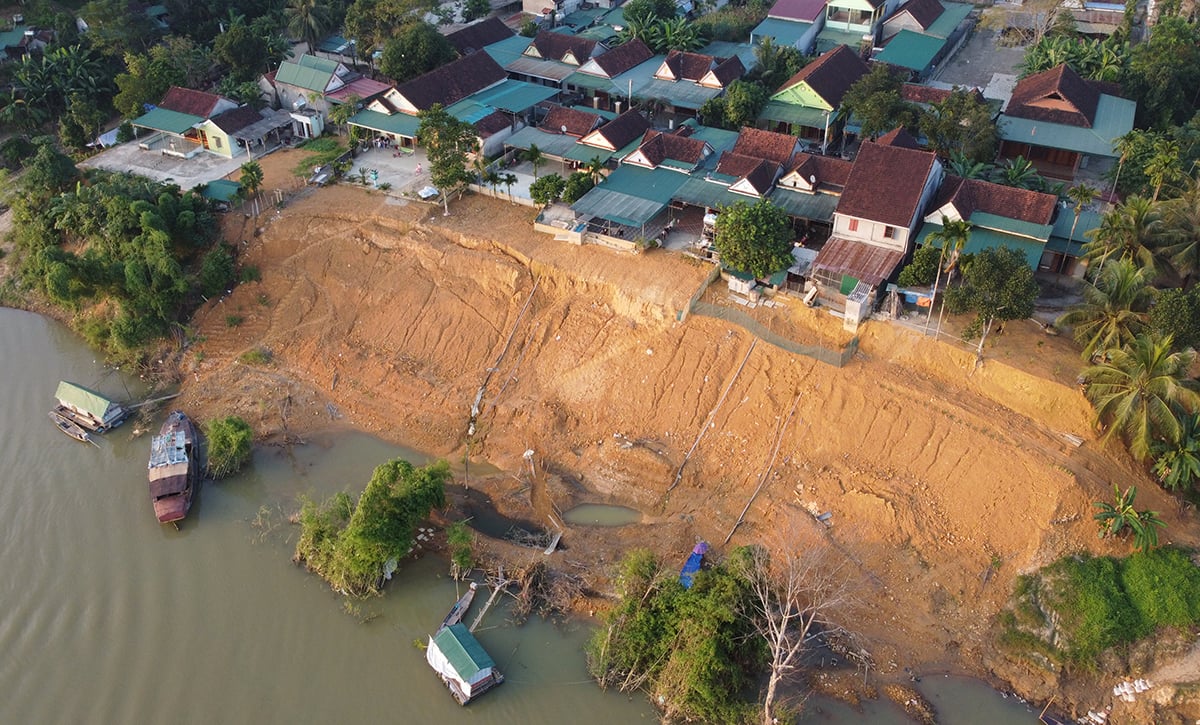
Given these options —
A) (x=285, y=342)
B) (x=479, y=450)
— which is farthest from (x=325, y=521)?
(x=285, y=342)

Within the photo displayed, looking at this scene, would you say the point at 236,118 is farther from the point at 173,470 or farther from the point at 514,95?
the point at 173,470

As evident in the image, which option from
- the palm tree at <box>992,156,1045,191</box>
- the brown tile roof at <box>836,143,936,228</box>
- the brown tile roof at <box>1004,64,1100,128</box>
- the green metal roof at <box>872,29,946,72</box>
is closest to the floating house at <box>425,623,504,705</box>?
the brown tile roof at <box>836,143,936,228</box>

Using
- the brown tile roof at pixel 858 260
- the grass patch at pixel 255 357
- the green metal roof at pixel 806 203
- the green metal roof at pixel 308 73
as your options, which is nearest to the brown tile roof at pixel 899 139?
the green metal roof at pixel 806 203

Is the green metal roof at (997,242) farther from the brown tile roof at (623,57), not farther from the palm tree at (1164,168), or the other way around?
the brown tile roof at (623,57)

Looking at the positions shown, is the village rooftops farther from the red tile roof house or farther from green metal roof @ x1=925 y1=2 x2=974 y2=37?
green metal roof @ x1=925 y1=2 x2=974 y2=37

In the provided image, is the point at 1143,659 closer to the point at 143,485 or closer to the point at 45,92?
the point at 143,485
